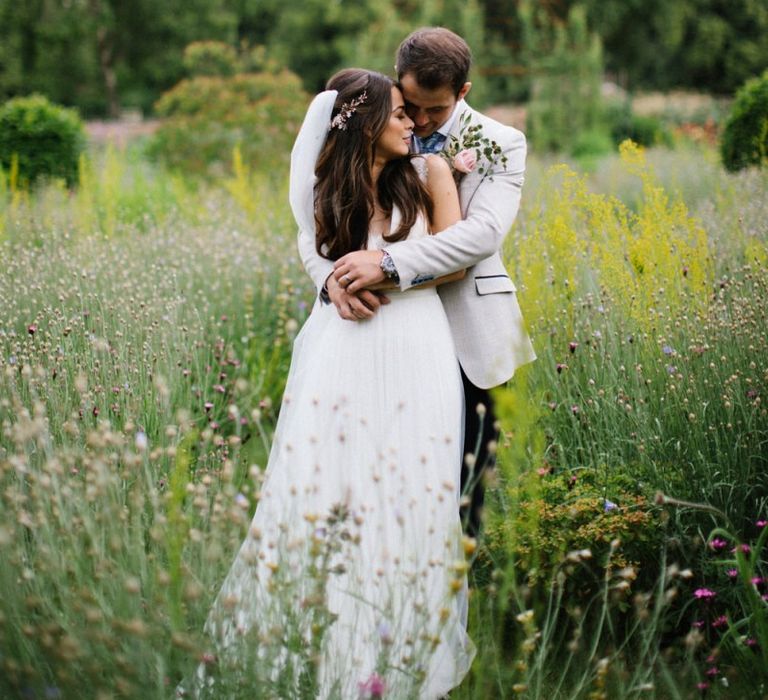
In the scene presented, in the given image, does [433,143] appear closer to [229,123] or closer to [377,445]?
[377,445]

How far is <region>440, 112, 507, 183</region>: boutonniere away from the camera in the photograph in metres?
2.92

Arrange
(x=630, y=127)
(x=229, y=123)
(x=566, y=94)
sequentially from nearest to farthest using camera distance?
(x=229, y=123)
(x=566, y=94)
(x=630, y=127)

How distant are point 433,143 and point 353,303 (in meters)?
0.70

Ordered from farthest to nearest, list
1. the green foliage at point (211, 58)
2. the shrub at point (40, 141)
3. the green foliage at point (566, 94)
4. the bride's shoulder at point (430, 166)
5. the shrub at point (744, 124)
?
the green foliage at point (566, 94), the green foliage at point (211, 58), the shrub at point (40, 141), the shrub at point (744, 124), the bride's shoulder at point (430, 166)

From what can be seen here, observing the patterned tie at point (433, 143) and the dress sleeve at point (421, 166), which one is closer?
the dress sleeve at point (421, 166)

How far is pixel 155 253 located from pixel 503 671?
3.81 meters

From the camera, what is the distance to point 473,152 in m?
2.94

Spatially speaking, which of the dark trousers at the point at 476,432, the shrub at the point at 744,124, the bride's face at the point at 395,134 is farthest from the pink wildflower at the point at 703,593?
the shrub at the point at 744,124

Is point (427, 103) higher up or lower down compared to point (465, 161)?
higher up

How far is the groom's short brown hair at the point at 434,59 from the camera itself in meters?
2.82

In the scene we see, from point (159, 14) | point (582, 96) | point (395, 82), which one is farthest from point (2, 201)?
point (159, 14)

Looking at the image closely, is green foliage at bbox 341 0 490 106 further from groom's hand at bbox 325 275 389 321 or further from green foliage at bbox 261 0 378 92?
groom's hand at bbox 325 275 389 321

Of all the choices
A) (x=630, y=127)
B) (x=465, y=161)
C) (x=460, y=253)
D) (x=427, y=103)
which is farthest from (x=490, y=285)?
(x=630, y=127)

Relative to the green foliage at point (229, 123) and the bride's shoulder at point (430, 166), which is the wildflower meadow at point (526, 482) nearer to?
the bride's shoulder at point (430, 166)
